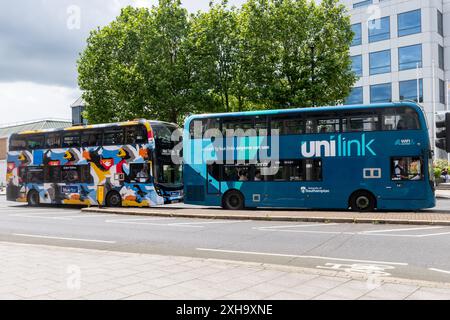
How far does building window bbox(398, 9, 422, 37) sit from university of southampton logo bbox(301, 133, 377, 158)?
32.8m

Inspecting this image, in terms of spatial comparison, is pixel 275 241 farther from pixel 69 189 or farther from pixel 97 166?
pixel 69 189

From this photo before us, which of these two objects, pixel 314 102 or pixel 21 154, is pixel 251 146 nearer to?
pixel 314 102

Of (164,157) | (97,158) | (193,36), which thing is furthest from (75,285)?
(193,36)

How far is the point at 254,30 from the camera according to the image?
27938mm

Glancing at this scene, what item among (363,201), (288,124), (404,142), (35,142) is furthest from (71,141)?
(404,142)

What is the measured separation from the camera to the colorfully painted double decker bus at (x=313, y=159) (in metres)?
16.4

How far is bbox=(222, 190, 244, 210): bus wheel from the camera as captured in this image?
18953 millimetres

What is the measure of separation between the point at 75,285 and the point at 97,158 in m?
16.8

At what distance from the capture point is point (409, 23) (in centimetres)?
4500

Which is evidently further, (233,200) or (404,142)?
(233,200)

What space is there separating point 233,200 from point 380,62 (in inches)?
1333

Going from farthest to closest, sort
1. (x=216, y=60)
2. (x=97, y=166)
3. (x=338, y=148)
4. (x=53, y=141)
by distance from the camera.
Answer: (x=216, y=60), (x=53, y=141), (x=97, y=166), (x=338, y=148)

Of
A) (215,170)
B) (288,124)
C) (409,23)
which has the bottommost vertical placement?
(215,170)

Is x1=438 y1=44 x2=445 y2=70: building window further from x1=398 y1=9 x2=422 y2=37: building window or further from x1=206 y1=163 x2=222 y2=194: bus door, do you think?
x1=206 y1=163 x2=222 y2=194: bus door
